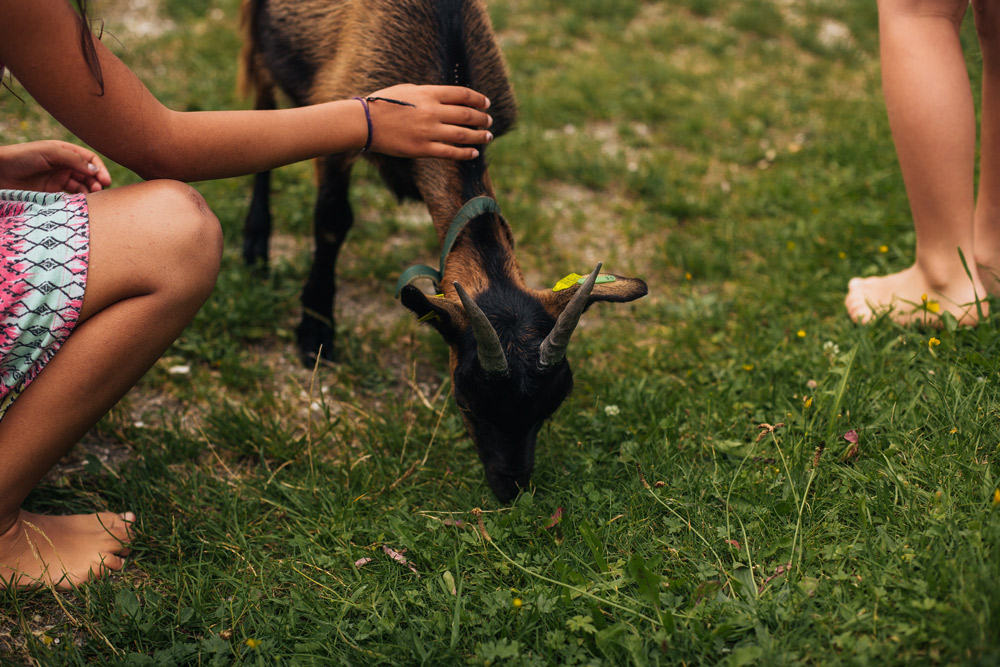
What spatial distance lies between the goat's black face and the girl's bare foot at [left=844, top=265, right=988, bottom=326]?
5.03ft

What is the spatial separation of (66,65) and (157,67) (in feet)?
14.3

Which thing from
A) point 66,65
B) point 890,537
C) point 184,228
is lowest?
point 890,537

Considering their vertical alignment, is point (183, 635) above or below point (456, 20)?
below

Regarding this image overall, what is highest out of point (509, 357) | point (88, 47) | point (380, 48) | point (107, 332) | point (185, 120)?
point (88, 47)

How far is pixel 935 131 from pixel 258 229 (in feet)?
10.4

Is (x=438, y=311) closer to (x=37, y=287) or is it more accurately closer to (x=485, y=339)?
(x=485, y=339)

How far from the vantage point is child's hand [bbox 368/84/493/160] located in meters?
2.33

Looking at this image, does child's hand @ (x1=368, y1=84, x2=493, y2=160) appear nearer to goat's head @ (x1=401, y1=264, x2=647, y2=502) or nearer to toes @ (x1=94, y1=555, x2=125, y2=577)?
goat's head @ (x1=401, y1=264, x2=647, y2=502)

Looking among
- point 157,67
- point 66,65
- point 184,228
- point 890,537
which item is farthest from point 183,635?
point 157,67

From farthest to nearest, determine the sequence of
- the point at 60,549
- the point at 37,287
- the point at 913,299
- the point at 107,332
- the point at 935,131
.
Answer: the point at 913,299
the point at 935,131
the point at 60,549
the point at 107,332
the point at 37,287

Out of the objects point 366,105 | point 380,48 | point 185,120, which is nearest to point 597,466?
point 366,105

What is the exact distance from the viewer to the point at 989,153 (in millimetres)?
3096

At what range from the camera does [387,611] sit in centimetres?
212

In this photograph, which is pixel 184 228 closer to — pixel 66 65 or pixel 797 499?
pixel 66 65
